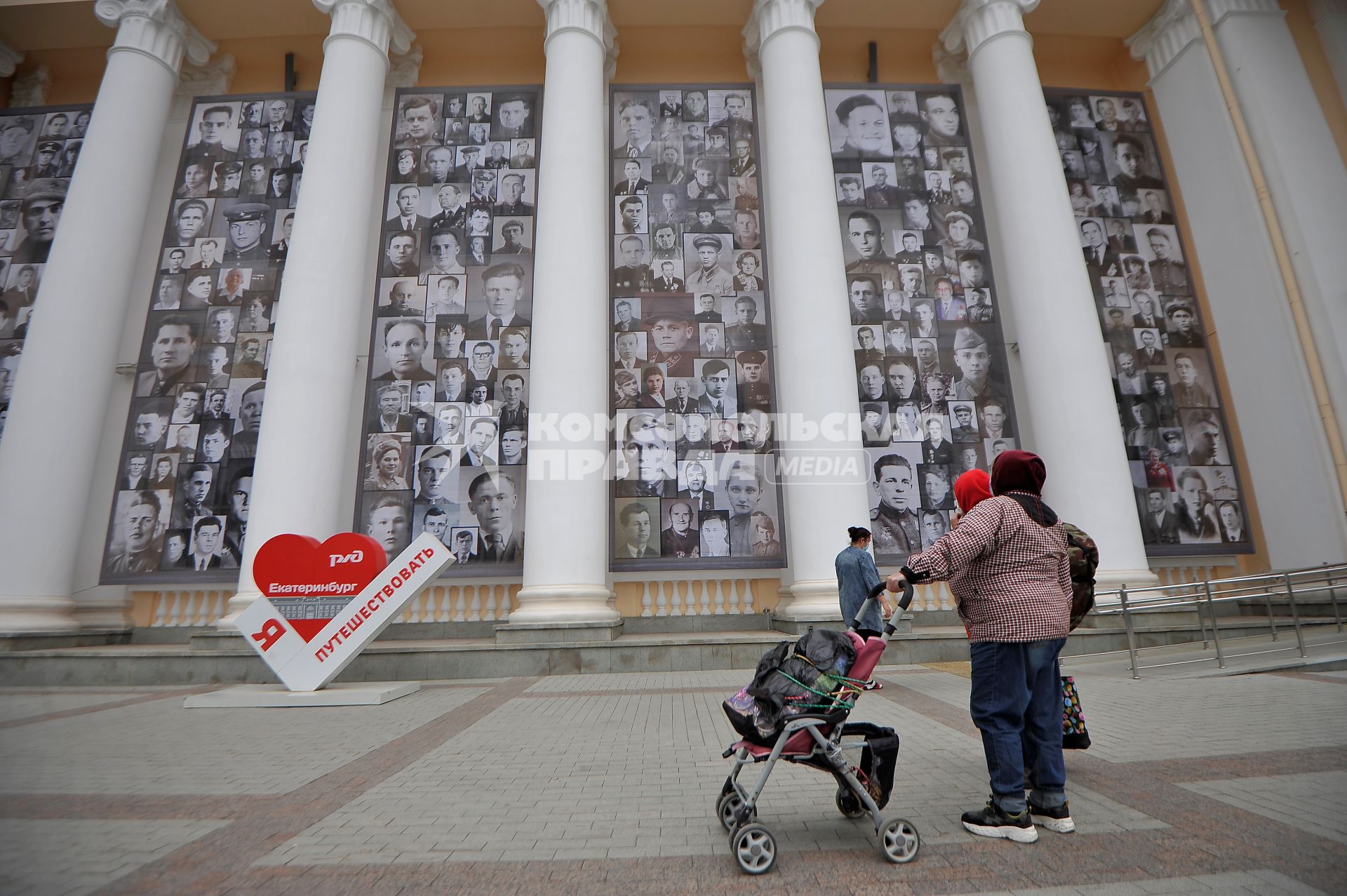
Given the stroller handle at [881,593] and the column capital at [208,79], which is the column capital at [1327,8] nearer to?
the stroller handle at [881,593]

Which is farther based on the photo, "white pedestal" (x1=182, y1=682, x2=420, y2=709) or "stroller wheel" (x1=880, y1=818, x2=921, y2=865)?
"white pedestal" (x1=182, y1=682, x2=420, y2=709)

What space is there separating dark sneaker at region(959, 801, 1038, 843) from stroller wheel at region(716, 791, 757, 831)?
1000 millimetres

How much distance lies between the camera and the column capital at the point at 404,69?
13.5 m

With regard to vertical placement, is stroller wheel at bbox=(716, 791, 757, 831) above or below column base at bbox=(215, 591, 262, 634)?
below

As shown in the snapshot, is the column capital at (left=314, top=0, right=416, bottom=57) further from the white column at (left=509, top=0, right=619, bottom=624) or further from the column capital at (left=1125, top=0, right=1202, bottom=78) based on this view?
the column capital at (left=1125, top=0, right=1202, bottom=78)

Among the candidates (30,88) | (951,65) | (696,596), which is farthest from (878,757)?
(30,88)

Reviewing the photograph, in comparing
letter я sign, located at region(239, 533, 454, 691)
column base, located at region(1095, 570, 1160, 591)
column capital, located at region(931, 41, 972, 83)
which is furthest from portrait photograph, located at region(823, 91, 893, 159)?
letter я sign, located at region(239, 533, 454, 691)

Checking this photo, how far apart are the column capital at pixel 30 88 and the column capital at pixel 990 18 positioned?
725 inches

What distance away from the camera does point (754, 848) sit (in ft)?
8.13

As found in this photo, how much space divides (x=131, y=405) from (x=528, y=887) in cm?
1255

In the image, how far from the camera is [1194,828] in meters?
2.74

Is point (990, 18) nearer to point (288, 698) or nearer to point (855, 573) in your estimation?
point (855, 573)

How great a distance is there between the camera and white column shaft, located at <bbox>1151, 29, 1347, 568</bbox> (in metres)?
10.3

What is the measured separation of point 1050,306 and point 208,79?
17175 mm
